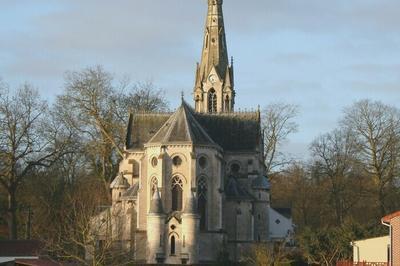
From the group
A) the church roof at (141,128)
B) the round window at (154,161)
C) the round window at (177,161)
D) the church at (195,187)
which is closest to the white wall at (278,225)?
the church at (195,187)

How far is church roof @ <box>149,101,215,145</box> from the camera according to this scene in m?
62.7

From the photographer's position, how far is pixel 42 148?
66.6 metres

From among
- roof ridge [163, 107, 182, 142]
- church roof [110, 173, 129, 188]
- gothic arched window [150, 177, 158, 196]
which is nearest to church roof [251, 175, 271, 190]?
roof ridge [163, 107, 182, 142]

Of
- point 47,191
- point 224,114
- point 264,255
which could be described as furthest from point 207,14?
point 264,255

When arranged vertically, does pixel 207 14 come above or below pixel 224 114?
above

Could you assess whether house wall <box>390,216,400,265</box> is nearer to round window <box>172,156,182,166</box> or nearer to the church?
the church

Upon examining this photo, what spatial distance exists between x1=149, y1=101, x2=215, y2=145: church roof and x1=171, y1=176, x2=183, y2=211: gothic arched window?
2.77 meters

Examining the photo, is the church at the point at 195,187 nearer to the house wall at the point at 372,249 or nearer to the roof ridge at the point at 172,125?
the roof ridge at the point at 172,125

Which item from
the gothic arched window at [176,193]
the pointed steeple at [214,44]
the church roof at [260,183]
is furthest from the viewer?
the pointed steeple at [214,44]

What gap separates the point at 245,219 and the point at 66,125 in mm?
17187

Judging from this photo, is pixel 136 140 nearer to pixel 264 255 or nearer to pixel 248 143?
pixel 248 143

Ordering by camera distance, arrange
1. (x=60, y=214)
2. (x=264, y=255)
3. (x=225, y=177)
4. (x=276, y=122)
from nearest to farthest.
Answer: (x=264, y=255)
(x=60, y=214)
(x=225, y=177)
(x=276, y=122)

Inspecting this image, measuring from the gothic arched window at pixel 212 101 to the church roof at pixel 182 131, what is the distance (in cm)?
1122

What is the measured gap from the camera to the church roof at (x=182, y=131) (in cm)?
6272
